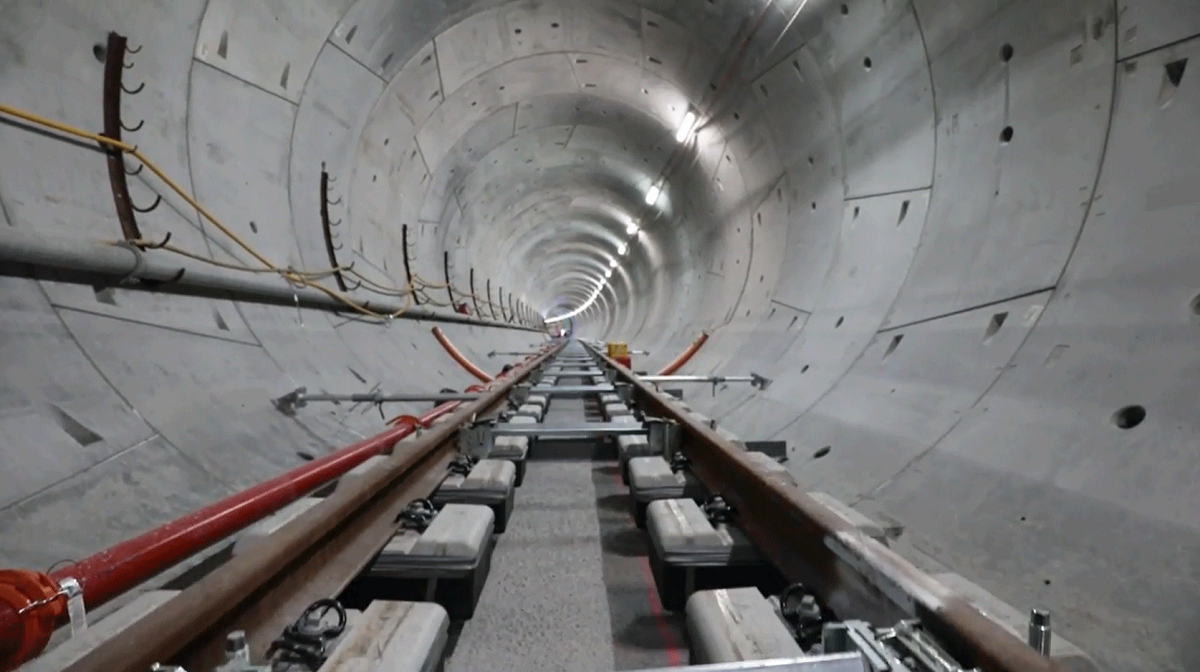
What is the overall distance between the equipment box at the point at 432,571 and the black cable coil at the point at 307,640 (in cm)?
49

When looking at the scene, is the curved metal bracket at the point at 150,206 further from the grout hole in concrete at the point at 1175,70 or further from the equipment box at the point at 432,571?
the grout hole in concrete at the point at 1175,70

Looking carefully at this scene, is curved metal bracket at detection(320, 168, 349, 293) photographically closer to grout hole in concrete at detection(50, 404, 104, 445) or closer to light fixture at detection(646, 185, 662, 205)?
grout hole in concrete at detection(50, 404, 104, 445)

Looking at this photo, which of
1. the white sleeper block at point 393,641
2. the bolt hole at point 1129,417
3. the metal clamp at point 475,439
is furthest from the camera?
the metal clamp at point 475,439

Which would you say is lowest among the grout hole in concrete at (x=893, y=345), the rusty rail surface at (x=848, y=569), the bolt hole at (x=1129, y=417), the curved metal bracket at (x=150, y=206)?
the rusty rail surface at (x=848, y=569)

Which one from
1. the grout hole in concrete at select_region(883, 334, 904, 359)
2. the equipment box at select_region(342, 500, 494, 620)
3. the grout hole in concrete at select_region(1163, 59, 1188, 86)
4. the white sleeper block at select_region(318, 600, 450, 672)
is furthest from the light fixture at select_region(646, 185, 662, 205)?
the white sleeper block at select_region(318, 600, 450, 672)

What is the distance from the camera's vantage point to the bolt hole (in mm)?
2476

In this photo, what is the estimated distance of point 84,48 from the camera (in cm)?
359

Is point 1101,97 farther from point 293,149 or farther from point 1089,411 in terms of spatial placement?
point 293,149

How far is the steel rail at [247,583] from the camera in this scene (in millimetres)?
1267

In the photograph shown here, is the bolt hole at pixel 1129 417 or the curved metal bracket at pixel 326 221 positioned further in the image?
the curved metal bracket at pixel 326 221

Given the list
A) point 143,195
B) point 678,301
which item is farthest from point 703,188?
point 143,195

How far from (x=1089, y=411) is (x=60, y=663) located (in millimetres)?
3334

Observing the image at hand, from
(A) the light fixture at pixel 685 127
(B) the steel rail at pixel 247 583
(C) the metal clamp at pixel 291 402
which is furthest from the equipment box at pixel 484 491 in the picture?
(A) the light fixture at pixel 685 127

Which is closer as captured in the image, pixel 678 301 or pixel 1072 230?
pixel 1072 230
